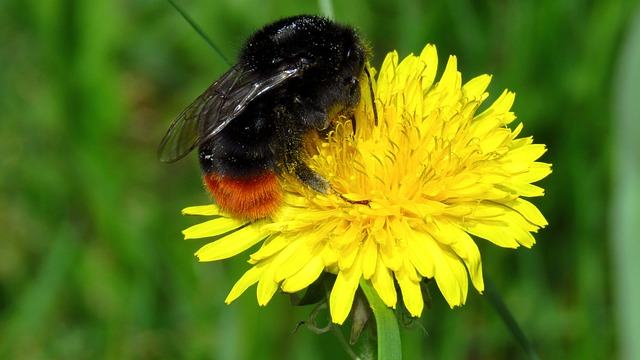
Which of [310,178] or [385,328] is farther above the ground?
[310,178]

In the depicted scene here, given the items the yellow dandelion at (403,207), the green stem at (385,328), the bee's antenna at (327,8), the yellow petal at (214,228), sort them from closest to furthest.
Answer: the green stem at (385,328) < the yellow dandelion at (403,207) < the yellow petal at (214,228) < the bee's antenna at (327,8)

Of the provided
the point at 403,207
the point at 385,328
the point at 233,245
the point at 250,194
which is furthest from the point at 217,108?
the point at 385,328

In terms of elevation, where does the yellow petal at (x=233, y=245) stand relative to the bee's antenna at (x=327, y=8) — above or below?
below

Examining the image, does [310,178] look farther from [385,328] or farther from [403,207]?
[385,328]

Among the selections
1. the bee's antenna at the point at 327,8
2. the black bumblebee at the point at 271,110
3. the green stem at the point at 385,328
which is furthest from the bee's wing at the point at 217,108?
the green stem at the point at 385,328

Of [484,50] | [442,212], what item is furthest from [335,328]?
[484,50]

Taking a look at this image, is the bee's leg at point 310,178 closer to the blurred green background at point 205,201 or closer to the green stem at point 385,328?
the green stem at point 385,328
